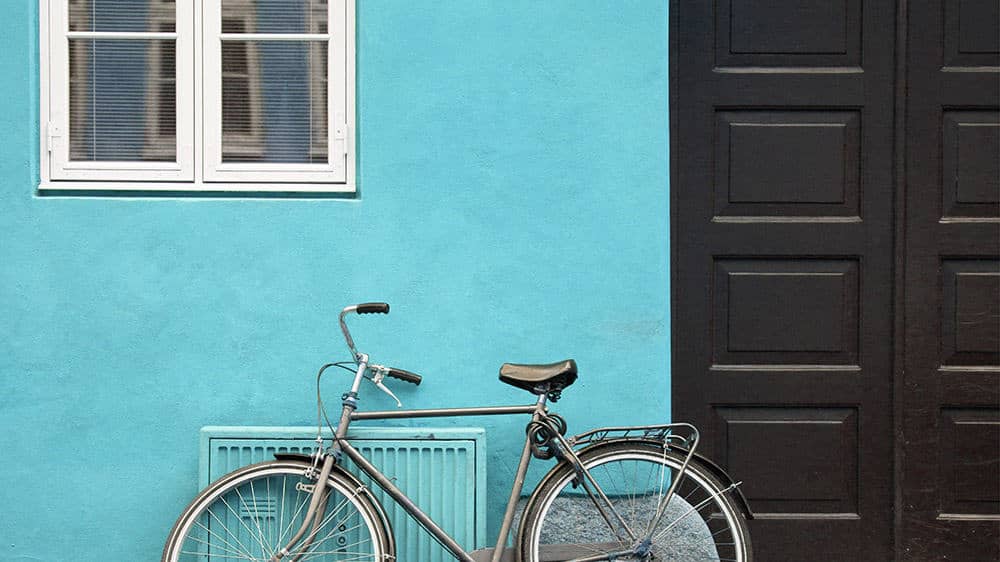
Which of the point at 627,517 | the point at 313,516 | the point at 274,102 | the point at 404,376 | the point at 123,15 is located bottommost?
the point at 627,517

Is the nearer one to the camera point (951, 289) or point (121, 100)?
point (121, 100)

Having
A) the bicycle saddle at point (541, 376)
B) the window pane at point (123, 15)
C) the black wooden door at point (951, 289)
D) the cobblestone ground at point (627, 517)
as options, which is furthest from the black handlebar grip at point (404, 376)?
the black wooden door at point (951, 289)

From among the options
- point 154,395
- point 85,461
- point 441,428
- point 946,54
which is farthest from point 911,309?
point 85,461

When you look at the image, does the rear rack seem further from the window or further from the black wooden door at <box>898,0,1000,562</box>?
the window

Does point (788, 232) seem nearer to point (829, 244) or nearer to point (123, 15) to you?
point (829, 244)

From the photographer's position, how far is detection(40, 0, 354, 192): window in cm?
431

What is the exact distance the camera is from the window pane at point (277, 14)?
434 cm

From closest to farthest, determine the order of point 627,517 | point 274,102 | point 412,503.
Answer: point 412,503 < point 627,517 < point 274,102

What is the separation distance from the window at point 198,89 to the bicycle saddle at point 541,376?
111 cm

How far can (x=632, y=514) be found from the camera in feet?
13.5

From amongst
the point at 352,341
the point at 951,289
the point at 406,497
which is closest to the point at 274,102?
the point at 352,341

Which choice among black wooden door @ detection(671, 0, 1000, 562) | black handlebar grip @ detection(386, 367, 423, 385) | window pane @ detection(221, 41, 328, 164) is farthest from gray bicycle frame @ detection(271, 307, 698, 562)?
window pane @ detection(221, 41, 328, 164)

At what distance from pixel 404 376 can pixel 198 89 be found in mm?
1498

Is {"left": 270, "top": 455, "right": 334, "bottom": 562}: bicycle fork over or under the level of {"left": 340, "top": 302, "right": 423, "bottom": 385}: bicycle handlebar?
under
